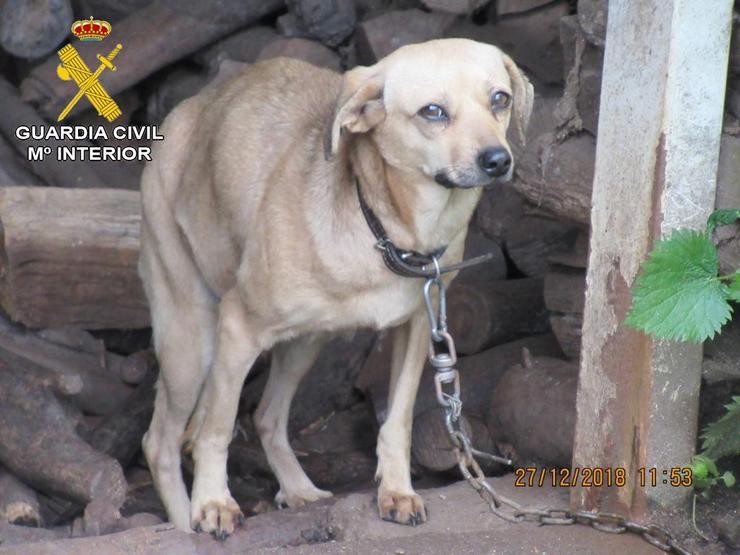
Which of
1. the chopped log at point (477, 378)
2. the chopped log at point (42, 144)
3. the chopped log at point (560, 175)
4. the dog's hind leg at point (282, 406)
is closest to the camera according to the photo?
the chopped log at point (560, 175)

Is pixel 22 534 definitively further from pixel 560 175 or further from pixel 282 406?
pixel 560 175

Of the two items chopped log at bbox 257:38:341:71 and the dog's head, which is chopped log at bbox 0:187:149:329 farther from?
the dog's head

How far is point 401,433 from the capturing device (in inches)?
188

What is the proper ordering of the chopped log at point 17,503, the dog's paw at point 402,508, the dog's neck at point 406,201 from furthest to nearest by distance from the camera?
the chopped log at point 17,503, the dog's paw at point 402,508, the dog's neck at point 406,201

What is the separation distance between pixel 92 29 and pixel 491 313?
283cm

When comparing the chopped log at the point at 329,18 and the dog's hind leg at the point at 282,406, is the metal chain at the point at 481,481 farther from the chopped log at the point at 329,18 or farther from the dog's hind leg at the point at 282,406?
the chopped log at the point at 329,18

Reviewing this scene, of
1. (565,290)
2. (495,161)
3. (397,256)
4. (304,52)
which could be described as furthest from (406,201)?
(304,52)

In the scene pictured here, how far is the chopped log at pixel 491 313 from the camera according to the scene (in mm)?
5977

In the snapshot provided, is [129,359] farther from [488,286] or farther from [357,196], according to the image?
[357,196]

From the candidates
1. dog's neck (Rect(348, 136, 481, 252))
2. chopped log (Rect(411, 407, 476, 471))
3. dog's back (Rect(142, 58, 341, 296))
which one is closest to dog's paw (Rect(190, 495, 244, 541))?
dog's back (Rect(142, 58, 341, 296))

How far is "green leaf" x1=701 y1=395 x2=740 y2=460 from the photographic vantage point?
4.16m

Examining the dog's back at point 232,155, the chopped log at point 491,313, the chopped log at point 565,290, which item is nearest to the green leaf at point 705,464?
the chopped log at point 565,290

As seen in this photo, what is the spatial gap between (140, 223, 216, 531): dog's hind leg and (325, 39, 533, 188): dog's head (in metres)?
1.34

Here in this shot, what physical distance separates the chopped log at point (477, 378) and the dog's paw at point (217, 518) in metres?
1.33
